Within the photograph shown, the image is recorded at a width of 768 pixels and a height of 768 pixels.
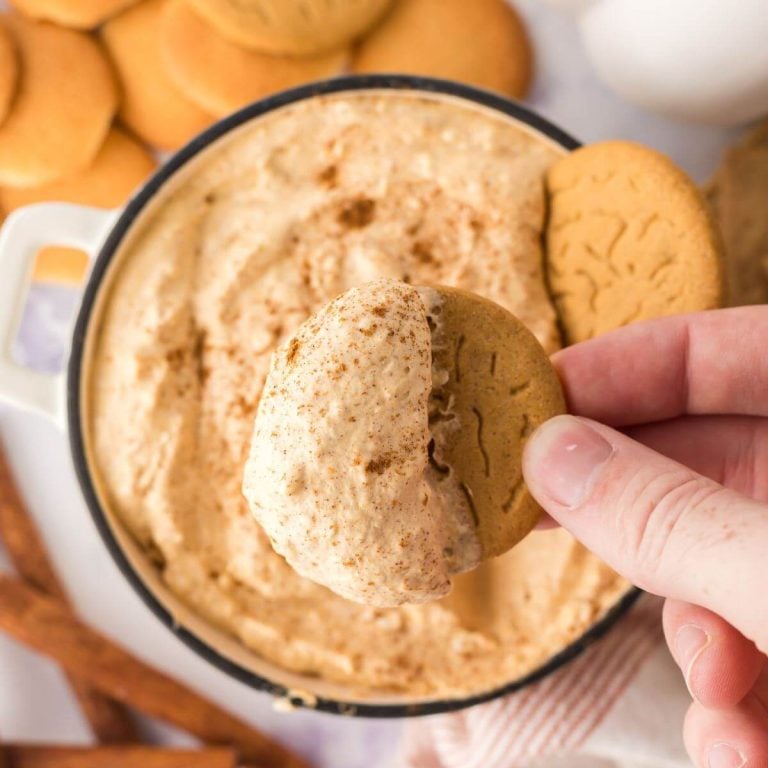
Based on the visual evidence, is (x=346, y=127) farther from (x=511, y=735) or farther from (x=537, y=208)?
(x=511, y=735)

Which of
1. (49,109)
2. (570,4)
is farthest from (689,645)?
(49,109)

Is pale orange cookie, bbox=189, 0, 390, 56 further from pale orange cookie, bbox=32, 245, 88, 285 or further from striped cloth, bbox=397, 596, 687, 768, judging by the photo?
striped cloth, bbox=397, 596, 687, 768

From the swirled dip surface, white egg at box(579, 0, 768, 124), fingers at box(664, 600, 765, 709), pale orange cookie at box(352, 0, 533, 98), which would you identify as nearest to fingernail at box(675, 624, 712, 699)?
fingers at box(664, 600, 765, 709)

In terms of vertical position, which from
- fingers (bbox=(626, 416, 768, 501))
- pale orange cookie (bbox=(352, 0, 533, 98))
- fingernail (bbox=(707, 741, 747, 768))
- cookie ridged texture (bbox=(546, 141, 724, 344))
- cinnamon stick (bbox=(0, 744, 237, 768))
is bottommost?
cinnamon stick (bbox=(0, 744, 237, 768))

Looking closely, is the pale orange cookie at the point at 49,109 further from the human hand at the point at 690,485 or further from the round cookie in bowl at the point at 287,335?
the human hand at the point at 690,485

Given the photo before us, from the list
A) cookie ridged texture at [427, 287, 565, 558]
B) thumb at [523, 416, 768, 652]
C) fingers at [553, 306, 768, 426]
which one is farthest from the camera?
fingers at [553, 306, 768, 426]

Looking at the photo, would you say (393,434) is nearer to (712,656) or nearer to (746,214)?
(712,656)

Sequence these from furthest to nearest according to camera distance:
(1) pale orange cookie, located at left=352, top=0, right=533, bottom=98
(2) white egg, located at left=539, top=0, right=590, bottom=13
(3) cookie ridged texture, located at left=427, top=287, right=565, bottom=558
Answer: (1) pale orange cookie, located at left=352, top=0, right=533, bottom=98 → (2) white egg, located at left=539, top=0, right=590, bottom=13 → (3) cookie ridged texture, located at left=427, top=287, right=565, bottom=558
